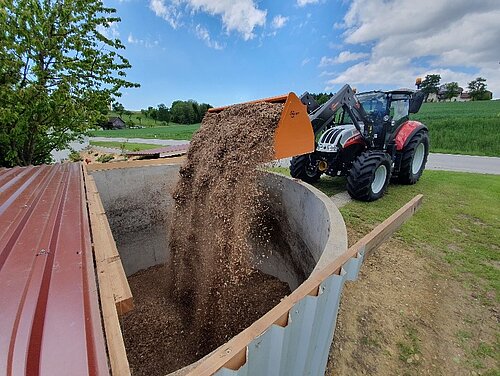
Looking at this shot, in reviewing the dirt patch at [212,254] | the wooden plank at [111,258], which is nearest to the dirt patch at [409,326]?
the dirt patch at [212,254]

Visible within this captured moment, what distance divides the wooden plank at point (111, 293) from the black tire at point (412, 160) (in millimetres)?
6404

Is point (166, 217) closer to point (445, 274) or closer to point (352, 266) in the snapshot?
point (352, 266)

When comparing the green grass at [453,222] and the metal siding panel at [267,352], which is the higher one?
the metal siding panel at [267,352]

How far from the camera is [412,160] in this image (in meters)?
6.39

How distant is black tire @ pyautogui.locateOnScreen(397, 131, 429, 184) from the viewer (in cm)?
633

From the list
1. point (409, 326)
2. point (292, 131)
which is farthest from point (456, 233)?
point (292, 131)

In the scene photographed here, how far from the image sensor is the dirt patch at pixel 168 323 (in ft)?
11.3

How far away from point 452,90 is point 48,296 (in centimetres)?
6693

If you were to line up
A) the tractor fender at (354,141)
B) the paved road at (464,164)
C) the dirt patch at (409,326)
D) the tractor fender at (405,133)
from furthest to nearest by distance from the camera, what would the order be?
1. the paved road at (464,164)
2. the tractor fender at (405,133)
3. the tractor fender at (354,141)
4. the dirt patch at (409,326)

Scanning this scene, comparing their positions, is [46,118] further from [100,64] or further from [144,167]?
[144,167]

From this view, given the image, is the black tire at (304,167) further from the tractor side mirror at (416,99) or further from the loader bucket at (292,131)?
the loader bucket at (292,131)

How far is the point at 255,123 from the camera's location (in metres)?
2.95

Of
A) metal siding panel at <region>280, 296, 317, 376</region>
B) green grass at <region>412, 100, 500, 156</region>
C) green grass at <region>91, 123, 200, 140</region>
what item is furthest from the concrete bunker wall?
green grass at <region>91, 123, 200, 140</region>

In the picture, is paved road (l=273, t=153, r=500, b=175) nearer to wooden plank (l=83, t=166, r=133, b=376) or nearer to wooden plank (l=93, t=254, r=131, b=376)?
wooden plank (l=83, t=166, r=133, b=376)
